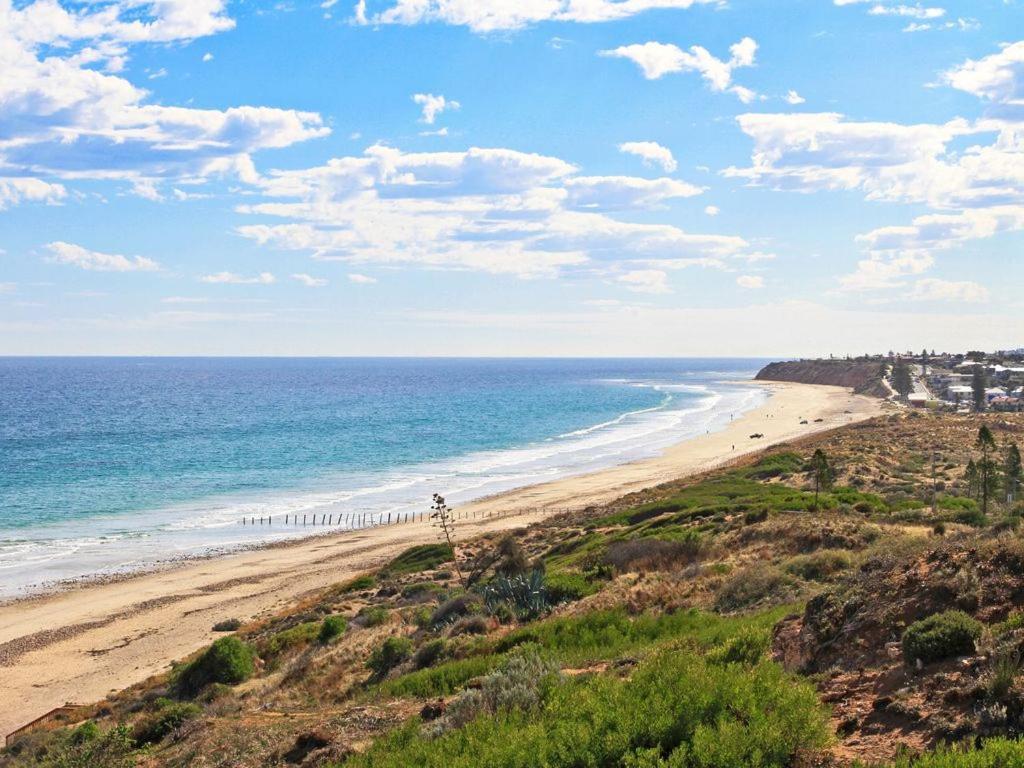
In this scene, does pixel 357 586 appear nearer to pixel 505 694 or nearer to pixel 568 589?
pixel 568 589

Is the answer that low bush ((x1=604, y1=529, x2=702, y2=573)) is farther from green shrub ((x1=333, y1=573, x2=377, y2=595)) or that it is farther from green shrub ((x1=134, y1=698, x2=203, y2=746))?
green shrub ((x1=134, y1=698, x2=203, y2=746))

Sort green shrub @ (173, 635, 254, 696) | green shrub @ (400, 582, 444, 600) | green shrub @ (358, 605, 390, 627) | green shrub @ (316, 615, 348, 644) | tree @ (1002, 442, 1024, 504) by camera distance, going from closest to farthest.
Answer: green shrub @ (173, 635, 254, 696)
green shrub @ (316, 615, 348, 644)
green shrub @ (358, 605, 390, 627)
green shrub @ (400, 582, 444, 600)
tree @ (1002, 442, 1024, 504)

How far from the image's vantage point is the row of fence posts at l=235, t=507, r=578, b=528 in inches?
2063

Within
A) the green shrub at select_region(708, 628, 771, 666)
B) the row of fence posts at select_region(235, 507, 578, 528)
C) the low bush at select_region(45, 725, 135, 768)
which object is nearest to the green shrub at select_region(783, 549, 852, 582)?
the green shrub at select_region(708, 628, 771, 666)

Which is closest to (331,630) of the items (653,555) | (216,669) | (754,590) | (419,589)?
(216,669)

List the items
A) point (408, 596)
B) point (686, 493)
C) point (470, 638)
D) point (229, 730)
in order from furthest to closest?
1. point (686, 493)
2. point (408, 596)
3. point (470, 638)
4. point (229, 730)

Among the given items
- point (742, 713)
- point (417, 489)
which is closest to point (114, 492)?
point (417, 489)

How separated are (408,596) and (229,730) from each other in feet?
53.4

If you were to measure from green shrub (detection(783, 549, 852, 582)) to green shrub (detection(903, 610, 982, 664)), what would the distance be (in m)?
7.84

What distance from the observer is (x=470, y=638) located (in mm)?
17406

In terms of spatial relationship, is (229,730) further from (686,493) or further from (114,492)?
(114,492)

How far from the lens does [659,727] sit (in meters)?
7.95

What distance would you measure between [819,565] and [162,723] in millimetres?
13433

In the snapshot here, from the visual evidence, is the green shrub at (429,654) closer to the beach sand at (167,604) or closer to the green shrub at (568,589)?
the green shrub at (568,589)
